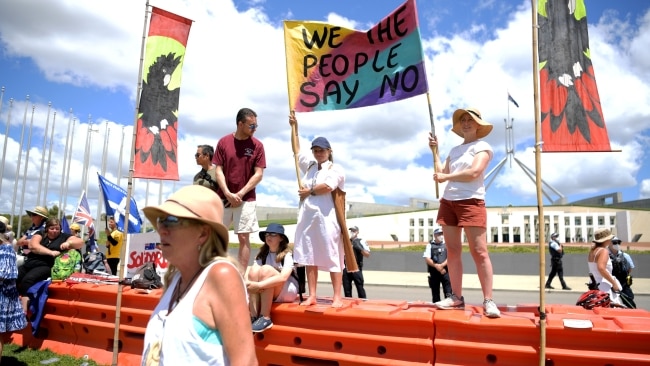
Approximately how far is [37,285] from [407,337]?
541 centimetres

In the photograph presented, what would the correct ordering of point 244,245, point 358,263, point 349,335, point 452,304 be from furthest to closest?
point 358,263, point 244,245, point 452,304, point 349,335

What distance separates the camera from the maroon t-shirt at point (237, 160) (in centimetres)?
540

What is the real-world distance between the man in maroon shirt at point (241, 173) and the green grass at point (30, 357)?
8.16 feet

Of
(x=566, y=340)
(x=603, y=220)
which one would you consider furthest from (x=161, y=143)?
(x=603, y=220)

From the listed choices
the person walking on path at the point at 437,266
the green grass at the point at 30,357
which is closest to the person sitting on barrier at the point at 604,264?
the person walking on path at the point at 437,266

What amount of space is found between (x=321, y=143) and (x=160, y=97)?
225cm

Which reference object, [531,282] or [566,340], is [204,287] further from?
[531,282]

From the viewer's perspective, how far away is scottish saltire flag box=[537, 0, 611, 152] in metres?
4.13

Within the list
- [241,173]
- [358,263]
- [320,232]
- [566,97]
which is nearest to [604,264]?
[566,97]

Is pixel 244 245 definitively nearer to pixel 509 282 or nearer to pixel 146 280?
pixel 146 280

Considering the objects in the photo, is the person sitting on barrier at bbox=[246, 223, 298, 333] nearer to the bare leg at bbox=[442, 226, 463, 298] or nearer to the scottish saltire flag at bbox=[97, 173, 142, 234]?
the bare leg at bbox=[442, 226, 463, 298]

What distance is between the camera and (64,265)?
6723 millimetres

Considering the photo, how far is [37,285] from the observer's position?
6.36 m

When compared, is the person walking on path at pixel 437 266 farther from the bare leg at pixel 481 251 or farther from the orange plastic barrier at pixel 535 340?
the orange plastic barrier at pixel 535 340
